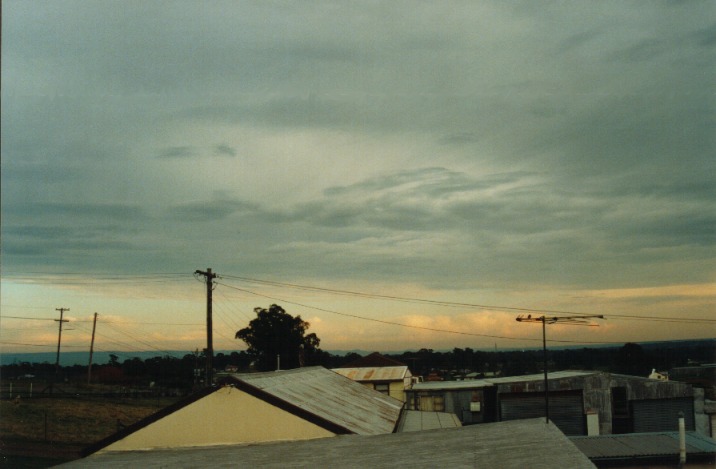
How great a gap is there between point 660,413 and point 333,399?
24.9 meters

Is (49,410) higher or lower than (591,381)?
lower

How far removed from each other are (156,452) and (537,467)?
11.9 meters

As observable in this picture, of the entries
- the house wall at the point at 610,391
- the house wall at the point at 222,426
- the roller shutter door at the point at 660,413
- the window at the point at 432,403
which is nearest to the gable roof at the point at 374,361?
the window at the point at 432,403

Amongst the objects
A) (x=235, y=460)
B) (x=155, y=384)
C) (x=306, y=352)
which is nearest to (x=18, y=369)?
(x=155, y=384)

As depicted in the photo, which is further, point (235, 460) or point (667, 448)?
point (667, 448)

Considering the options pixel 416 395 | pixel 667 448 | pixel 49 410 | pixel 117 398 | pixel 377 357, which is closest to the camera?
pixel 667 448

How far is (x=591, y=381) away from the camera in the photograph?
39.8m

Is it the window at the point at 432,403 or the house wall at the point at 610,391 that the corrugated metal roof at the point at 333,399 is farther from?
the house wall at the point at 610,391

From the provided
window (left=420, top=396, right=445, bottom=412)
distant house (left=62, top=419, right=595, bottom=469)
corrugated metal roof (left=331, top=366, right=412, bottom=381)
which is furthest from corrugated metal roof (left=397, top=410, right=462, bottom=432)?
corrugated metal roof (left=331, top=366, right=412, bottom=381)

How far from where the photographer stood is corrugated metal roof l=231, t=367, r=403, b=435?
20.3 meters

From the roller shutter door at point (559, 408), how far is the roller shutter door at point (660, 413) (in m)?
3.32

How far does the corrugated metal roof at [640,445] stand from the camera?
78.0 ft

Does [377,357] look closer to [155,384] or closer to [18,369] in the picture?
[155,384]

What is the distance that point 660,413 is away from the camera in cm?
3944
